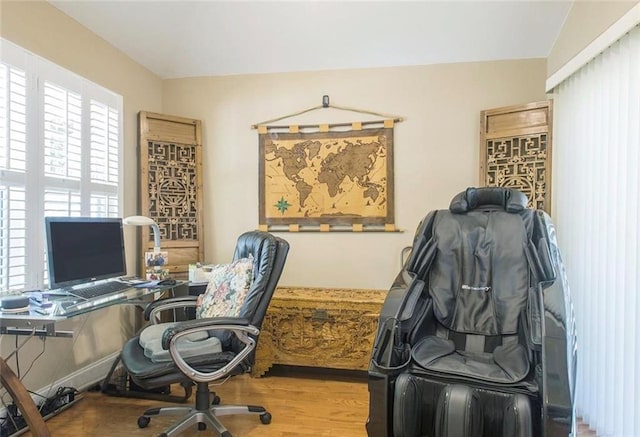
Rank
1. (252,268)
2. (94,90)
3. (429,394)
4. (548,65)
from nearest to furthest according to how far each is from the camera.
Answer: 1. (429,394)
2. (252,268)
3. (94,90)
4. (548,65)

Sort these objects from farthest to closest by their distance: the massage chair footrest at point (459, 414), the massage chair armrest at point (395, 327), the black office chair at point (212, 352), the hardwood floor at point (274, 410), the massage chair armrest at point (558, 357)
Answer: the hardwood floor at point (274, 410), the black office chair at point (212, 352), the massage chair armrest at point (395, 327), the massage chair footrest at point (459, 414), the massage chair armrest at point (558, 357)

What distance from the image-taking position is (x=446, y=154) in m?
3.09

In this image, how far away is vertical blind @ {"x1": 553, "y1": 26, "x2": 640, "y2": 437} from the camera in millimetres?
1958

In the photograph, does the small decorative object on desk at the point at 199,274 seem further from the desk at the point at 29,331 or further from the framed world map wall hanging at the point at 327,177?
the desk at the point at 29,331

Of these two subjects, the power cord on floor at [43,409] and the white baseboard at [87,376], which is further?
the white baseboard at [87,376]

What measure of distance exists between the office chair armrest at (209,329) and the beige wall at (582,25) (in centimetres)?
253

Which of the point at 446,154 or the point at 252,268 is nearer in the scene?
the point at 252,268

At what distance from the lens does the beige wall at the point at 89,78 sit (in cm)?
222

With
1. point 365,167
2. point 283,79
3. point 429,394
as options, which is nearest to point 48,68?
point 283,79

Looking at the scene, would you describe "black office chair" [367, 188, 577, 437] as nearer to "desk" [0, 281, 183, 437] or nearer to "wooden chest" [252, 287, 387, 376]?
"wooden chest" [252, 287, 387, 376]

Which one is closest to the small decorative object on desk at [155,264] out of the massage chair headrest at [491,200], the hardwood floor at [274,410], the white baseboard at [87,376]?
the white baseboard at [87,376]

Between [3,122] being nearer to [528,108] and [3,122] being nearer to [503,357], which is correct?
[503,357]

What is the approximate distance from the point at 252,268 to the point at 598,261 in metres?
2.02

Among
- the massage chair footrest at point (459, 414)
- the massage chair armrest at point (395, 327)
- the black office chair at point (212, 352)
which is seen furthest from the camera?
the black office chair at point (212, 352)
